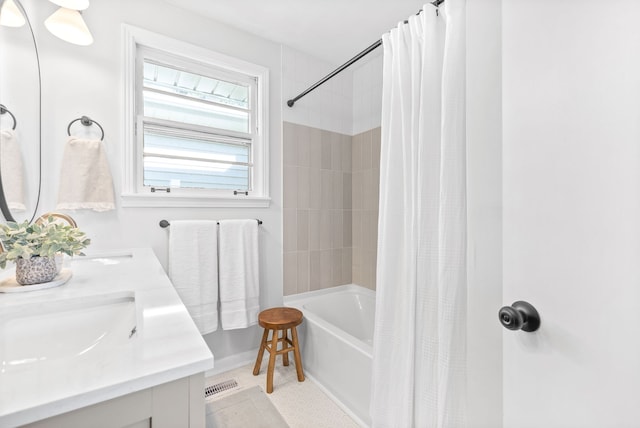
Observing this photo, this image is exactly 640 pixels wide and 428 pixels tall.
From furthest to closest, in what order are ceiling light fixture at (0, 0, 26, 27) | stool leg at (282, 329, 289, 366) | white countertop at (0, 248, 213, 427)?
stool leg at (282, 329, 289, 366) → ceiling light fixture at (0, 0, 26, 27) → white countertop at (0, 248, 213, 427)

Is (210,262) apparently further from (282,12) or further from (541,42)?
(541,42)

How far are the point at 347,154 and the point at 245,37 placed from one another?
4.09 feet

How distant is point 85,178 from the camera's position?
1486 millimetres

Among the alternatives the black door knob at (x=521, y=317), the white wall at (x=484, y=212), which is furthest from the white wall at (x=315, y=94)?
the black door knob at (x=521, y=317)

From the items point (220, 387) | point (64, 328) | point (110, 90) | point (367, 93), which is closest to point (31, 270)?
point (64, 328)

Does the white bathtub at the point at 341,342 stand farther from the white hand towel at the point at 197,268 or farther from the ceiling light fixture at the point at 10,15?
the ceiling light fixture at the point at 10,15

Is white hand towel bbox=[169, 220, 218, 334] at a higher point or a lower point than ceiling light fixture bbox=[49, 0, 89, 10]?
lower

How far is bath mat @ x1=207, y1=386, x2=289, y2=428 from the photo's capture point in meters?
1.46

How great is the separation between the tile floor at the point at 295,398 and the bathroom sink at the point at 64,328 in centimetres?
116

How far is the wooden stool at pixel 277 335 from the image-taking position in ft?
5.70

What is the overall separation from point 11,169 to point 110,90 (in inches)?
25.4

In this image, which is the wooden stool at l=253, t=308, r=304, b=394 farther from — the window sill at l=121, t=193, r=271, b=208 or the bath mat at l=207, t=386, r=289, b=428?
the window sill at l=121, t=193, r=271, b=208

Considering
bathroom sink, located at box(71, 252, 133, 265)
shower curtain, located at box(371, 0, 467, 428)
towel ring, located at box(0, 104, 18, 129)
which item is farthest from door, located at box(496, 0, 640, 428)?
towel ring, located at box(0, 104, 18, 129)

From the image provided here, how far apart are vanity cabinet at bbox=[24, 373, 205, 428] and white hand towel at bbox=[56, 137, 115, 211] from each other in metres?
1.47
